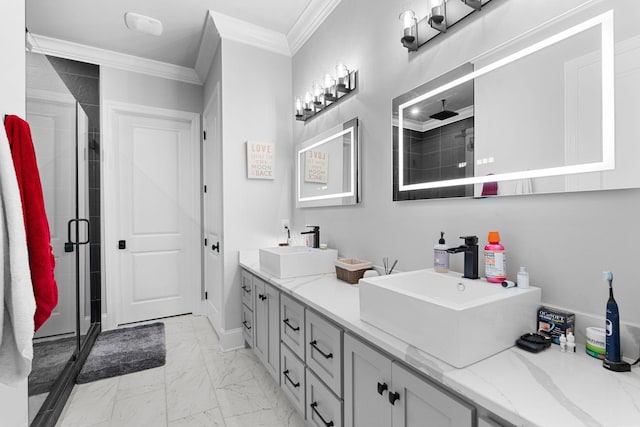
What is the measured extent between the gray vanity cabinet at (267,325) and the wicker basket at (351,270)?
397mm

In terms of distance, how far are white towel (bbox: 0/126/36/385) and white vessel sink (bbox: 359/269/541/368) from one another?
1.08 metres

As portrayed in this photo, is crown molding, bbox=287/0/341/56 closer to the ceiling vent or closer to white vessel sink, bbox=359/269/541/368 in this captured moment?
the ceiling vent

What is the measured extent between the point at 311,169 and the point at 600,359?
6.87 feet

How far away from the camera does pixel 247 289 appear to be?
250 cm

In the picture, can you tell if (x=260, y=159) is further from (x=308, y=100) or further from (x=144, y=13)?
(x=144, y=13)

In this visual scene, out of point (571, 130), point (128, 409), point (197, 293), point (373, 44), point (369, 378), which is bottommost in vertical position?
point (128, 409)

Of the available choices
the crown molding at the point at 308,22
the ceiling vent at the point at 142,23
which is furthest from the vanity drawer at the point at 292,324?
the ceiling vent at the point at 142,23

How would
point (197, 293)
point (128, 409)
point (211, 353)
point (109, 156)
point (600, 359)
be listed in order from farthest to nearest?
point (197, 293), point (109, 156), point (211, 353), point (128, 409), point (600, 359)

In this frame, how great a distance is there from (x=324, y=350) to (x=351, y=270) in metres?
0.52

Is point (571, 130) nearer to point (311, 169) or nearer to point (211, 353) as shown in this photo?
point (311, 169)

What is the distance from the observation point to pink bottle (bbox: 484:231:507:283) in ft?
3.76

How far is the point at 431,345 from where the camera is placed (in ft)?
2.92

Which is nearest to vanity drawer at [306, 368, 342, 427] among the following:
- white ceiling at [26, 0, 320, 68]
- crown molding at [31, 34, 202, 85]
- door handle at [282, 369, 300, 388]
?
door handle at [282, 369, 300, 388]

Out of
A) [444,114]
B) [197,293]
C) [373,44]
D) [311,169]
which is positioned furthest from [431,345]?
[197,293]
